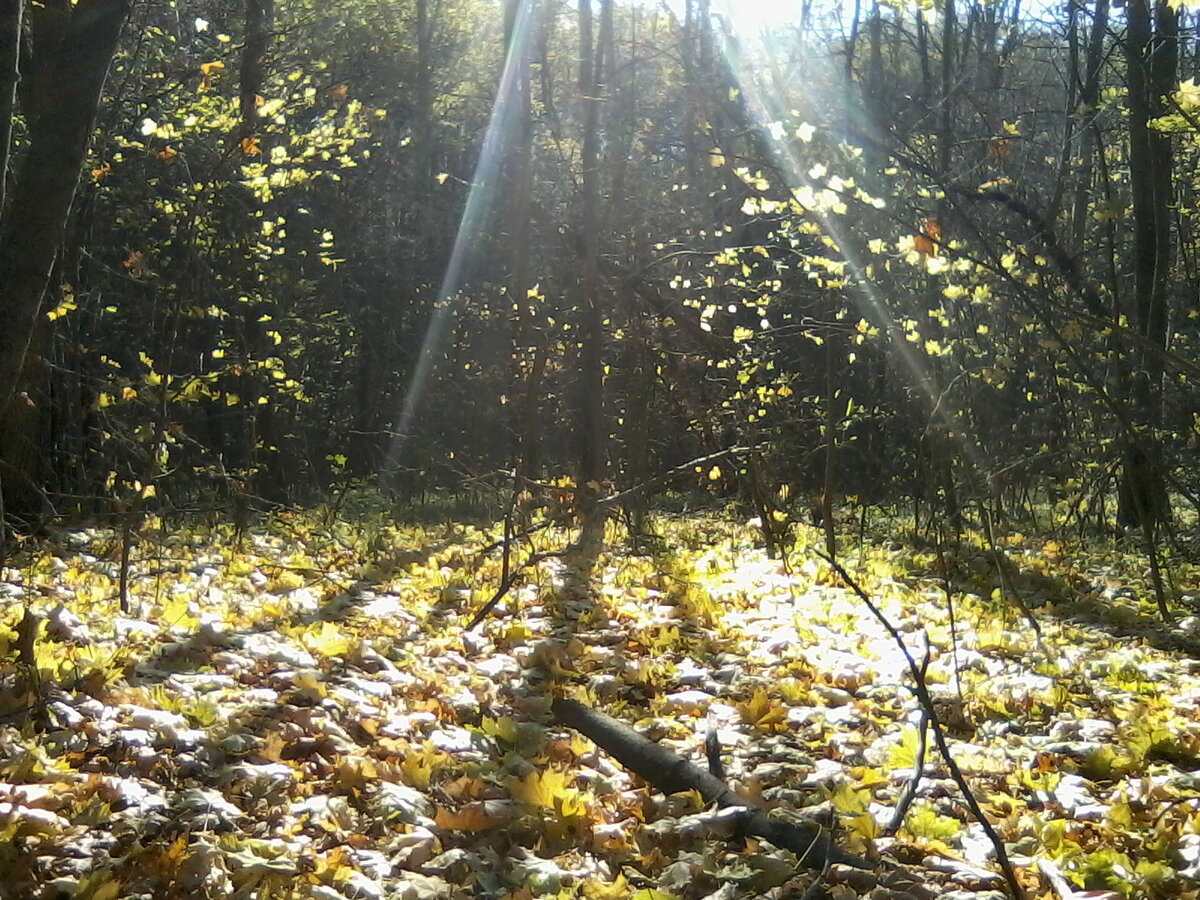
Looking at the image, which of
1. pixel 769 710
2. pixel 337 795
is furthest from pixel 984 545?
pixel 337 795

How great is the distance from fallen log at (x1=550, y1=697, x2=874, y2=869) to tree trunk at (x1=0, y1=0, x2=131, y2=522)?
2517mm

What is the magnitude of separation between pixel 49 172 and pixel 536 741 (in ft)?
9.15

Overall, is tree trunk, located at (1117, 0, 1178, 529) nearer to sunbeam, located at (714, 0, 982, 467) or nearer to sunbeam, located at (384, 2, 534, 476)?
sunbeam, located at (714, 0, 982, 467)

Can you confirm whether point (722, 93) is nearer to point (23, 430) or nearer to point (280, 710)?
point (23, 430)

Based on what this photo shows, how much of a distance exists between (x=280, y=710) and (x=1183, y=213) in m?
9.78

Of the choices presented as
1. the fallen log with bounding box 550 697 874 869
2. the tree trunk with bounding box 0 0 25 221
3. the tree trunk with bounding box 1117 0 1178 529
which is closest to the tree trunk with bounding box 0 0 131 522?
the tree trunk with bounding box 0 0 25 221

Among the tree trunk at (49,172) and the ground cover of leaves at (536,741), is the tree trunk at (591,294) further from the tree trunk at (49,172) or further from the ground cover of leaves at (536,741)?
the tree trunk at (49,172)

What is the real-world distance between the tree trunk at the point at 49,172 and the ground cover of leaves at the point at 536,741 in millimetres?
1279

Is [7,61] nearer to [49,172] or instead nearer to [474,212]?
[49,172]

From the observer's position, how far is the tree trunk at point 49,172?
3.78 metres

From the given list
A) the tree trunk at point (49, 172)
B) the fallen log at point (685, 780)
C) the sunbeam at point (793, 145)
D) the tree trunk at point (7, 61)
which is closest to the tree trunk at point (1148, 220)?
the sunbeam at point (793, 145)

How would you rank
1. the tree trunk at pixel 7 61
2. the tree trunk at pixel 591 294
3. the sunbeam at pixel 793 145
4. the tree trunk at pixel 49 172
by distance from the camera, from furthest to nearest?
the tree trunk at pixel 591 294 → the sunbeam at pixel 793 145 → the tree trunk at pixel 49 172 → the tree trunk at pixel 7 61

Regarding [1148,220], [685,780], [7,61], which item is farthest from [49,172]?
[1148,220]

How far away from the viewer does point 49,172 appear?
387 cm
